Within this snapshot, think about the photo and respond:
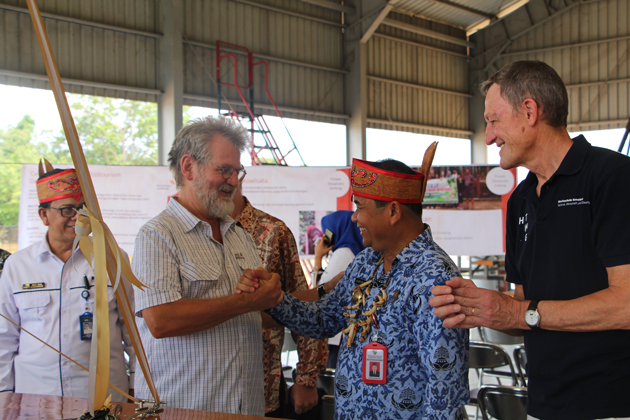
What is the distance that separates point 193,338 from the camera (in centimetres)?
166

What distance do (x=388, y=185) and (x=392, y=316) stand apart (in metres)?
0.46

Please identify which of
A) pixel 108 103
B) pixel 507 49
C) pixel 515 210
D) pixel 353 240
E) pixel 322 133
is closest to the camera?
pixel 515 210

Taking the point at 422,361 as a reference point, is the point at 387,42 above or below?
above

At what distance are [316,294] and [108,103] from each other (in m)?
9.50

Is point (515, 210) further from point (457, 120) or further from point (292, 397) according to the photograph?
point (457, 120)

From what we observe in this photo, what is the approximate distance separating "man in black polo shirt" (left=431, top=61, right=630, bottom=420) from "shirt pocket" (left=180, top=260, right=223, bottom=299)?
79 centimetres

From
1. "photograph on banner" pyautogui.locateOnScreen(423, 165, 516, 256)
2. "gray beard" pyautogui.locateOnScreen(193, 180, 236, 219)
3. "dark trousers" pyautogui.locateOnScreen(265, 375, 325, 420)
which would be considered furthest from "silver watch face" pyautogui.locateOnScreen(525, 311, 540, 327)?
"photograph on banner" pyautogui.locateOnScreen(423, 165, 516, 256)

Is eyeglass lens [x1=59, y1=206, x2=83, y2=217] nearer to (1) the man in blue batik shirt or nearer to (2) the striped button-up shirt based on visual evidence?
(2) the striped button-up shirt

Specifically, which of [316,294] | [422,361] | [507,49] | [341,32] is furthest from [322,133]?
[422,361]

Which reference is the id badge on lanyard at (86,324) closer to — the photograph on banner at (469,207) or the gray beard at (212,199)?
the gray beard at (212,199)

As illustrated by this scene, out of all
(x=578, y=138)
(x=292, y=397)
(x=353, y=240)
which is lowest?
(x=292, y=397)

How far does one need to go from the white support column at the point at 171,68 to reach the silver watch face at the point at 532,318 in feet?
26.8

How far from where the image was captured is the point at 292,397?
7.61 feet

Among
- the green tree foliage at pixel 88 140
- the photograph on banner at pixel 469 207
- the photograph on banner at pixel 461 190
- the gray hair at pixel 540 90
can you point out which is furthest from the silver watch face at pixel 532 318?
the green tree foliage at pixel 88 140
